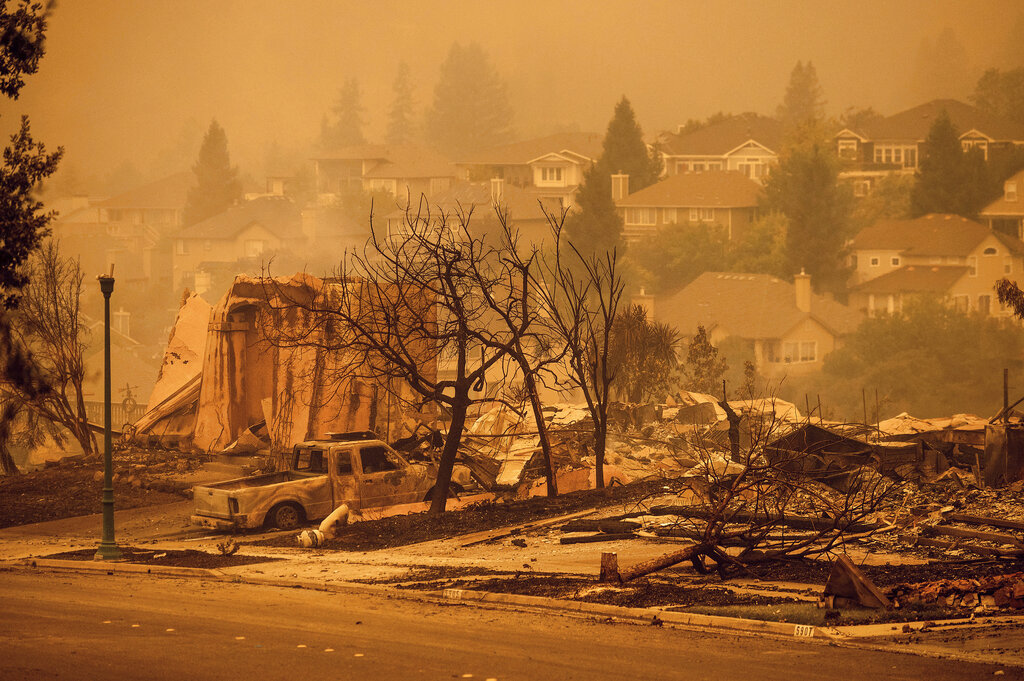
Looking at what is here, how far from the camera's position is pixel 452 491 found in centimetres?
2341

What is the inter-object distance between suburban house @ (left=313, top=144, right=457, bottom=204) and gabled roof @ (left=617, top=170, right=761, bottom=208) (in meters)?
27.7

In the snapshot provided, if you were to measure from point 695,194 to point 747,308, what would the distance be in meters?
23.8

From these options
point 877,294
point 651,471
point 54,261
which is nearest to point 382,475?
point 651,471

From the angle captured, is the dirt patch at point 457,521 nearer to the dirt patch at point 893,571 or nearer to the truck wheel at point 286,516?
the truck wheel at point 286,516

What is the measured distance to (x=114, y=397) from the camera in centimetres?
8169

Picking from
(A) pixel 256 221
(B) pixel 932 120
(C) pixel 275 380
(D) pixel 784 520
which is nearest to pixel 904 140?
(B) pixel 932 120

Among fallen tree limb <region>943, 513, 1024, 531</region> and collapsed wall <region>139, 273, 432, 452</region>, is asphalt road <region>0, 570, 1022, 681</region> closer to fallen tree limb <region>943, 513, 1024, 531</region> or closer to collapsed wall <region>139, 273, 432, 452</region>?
fallen tree limb <region>943, 513, 1024, 531</region>

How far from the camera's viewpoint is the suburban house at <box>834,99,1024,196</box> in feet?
388

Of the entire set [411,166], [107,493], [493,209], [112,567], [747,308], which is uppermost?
[411,166]

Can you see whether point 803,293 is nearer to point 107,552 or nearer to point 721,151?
point 721,151

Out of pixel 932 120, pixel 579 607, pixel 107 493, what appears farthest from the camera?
pixel 932 120

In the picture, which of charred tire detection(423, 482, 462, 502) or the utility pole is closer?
the utility pole

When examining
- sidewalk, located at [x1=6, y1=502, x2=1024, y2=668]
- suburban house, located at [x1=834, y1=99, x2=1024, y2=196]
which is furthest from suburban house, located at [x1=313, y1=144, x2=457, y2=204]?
sidewalk, located at [x1=6, y1=502, x2=1024, y2=668]

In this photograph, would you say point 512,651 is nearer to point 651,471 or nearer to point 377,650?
point 377,650
